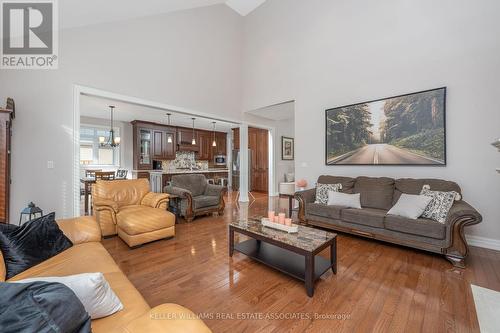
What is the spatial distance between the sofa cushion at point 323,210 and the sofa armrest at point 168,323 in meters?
2.89

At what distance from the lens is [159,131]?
7625 millimetres

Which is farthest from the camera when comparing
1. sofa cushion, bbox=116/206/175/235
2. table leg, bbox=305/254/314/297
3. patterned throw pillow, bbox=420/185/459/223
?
sofa cushion, bbox=116/206/175/235

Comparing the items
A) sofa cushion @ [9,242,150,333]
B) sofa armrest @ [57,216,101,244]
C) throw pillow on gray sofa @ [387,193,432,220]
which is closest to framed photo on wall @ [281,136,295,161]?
throw pillow on gray sofa @ [387,193,432,220]

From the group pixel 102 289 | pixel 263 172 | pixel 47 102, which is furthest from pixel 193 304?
pixel 263 172

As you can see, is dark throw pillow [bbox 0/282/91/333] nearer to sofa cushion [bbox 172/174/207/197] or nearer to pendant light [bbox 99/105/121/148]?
sofa cushion [bbox 172/174/207/197]

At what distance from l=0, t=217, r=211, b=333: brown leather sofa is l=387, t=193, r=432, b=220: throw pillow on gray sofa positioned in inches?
114

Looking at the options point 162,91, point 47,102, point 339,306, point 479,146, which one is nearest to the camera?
point 339,306

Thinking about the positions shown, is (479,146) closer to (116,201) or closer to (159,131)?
(116,201)

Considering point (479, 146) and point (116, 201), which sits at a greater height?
point (479, 146)

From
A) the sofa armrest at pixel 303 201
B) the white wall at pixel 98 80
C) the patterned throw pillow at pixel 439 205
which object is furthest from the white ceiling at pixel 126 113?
the patterned throw pillow at pixel 439 205

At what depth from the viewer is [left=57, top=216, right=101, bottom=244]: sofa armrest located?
6.62 ft

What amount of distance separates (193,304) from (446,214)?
2.98m

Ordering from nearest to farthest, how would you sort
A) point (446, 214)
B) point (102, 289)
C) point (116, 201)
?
point (102, 289)
point (446, 214)
point (116, 201)

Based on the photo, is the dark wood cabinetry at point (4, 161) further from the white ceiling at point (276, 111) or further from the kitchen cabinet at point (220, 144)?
the kitchen cabinet at point (220, 144)
